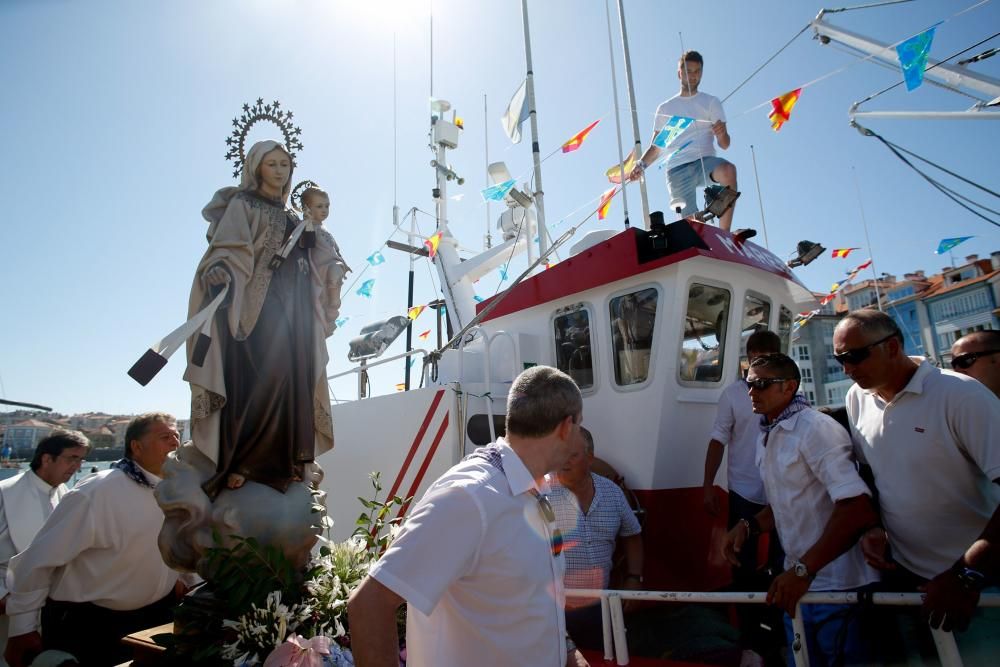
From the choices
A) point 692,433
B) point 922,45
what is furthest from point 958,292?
point 692,433

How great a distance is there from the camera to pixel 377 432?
5797mm

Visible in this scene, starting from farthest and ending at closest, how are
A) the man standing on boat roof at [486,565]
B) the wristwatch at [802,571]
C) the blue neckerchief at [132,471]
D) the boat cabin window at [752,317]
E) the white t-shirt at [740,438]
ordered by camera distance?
1. the boat cabin window at [752,317]
2. the white t-shirt at [740,438]
3. the blue neckerchief at [132,471]
4. the wristwatch at [802,571]
5. the man standing on boat roof at [486,565]

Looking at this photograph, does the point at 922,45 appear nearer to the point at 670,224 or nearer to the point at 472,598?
the point at 670,224

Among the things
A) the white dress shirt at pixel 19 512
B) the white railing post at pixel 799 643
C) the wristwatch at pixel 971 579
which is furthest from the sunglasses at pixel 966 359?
the white dress shirt at pixel 19 512

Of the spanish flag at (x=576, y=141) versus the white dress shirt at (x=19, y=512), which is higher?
the spanish flag at (x=576, y=141)

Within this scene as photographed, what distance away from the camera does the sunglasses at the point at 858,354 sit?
90.3 inches

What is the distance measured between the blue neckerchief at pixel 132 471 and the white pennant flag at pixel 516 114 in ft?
18.3

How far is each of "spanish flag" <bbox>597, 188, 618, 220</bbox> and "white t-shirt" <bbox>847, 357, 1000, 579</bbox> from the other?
5.01 meters

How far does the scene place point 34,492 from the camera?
13.1 ft

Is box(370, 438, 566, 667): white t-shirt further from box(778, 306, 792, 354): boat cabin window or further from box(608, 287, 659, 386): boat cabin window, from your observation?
box(778, 306, 792, 354): boat cabin window

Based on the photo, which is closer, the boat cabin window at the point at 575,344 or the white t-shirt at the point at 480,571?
the white t-shirt at the point at 480,571

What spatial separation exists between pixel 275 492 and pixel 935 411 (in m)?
2.88

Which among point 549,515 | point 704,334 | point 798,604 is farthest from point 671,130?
point 549,515

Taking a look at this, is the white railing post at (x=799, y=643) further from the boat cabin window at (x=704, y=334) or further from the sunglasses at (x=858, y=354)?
the boat cabin window at (x=704, y=334)
